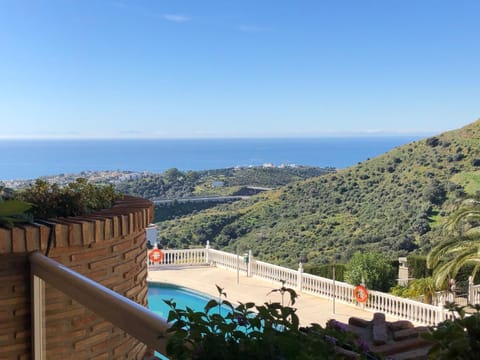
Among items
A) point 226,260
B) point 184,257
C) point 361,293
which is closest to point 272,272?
point 226,260

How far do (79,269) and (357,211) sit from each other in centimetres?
2280

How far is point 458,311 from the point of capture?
2.85ft

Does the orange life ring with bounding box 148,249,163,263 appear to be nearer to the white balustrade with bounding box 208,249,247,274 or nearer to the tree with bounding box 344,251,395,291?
the white balustrade with bounding box 208,249,247,274

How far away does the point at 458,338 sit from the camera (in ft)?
2.49

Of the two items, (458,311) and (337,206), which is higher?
(458,311)

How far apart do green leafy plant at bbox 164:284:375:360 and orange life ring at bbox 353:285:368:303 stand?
34.1 ft

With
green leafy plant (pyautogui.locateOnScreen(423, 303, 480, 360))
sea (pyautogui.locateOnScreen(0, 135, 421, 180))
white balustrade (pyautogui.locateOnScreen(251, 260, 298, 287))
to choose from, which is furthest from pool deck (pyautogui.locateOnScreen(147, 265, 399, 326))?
green leafy plant (pyautogui.locateOnScreen(423, 303, 480, 360))

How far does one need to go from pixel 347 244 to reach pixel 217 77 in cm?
2985

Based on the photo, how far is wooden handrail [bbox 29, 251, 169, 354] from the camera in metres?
0.95

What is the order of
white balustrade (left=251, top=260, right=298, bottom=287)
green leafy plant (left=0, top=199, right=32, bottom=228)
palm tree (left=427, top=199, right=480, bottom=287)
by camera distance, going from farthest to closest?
white balustrade (left=251, top=260, right=298, bottom=287)
palm tree (left=427, top=199, right=480, bottom=287)
green leafy plant (left=0, top=199, right=32, bottom=228)

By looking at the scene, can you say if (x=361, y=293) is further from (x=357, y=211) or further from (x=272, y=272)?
(x=357, y=211)

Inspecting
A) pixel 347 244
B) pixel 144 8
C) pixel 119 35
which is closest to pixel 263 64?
pixel 119 35

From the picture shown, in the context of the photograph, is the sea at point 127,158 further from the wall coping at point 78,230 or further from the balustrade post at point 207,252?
the wall coping at point 78,230

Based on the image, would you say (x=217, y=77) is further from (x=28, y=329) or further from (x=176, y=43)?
(x=28, y=329)
